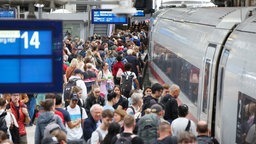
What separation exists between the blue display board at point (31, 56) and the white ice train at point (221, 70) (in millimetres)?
2379

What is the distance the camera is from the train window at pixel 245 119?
374 inches

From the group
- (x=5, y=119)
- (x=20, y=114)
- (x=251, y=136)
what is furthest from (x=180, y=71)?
(x=251, y=136)

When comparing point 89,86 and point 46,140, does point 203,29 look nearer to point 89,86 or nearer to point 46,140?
point 89,86

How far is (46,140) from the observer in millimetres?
9398

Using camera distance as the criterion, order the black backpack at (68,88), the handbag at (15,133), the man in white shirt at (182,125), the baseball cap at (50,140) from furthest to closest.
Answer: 1. the black backpack at (68,88)
2. the handbag at (15,133)
3. the man in white shirt at (182,125)
4. the baseball cap at (50,140)

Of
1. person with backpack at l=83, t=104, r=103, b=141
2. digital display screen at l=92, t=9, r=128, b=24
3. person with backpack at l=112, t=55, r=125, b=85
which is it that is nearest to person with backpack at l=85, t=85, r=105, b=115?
person with backpack at l=83, t=104, r=103, b=141

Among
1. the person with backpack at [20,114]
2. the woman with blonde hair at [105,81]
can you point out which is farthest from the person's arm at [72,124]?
the woman with blonde hair at [105,81]

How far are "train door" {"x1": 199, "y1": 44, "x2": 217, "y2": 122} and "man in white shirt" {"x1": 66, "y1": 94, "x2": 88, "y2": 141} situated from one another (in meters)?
1.93

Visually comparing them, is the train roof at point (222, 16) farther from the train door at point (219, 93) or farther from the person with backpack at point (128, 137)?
the person with backpack at point (128, 137)

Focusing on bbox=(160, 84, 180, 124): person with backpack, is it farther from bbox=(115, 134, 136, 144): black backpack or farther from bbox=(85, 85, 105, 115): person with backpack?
bbox=(115, 134, 136, 144): black backpack

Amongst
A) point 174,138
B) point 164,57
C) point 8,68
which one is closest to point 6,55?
point 8,68

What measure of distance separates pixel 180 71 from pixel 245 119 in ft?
26.1

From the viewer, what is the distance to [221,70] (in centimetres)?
1187

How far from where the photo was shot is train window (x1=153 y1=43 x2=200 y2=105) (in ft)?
47.9
